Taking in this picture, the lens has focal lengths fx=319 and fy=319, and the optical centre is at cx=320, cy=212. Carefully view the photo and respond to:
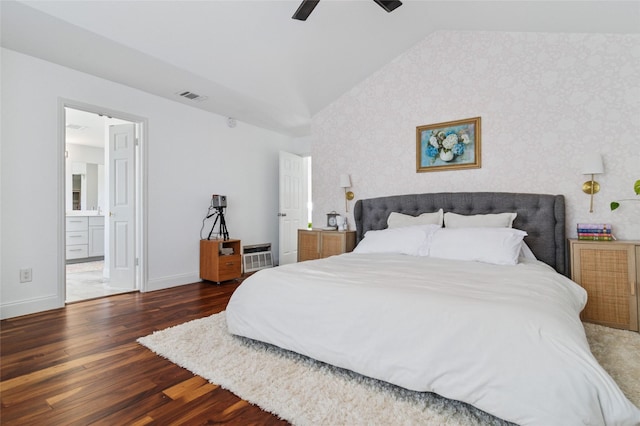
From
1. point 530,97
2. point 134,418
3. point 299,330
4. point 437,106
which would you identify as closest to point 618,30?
point 530,97

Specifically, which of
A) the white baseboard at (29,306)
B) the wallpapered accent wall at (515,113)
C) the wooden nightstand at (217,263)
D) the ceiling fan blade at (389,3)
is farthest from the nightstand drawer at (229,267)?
the ceiling fan blade at (389,3)

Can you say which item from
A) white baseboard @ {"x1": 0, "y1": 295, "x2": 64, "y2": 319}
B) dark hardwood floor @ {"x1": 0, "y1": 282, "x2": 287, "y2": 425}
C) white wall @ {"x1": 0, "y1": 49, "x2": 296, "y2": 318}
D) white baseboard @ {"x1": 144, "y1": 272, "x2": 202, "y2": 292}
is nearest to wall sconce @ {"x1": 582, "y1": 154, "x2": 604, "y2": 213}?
dark hardwood floor @ {"x1": 0, "y1": 282, "x2": 287, "y2": 425}

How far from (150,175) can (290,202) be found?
7.72 ft

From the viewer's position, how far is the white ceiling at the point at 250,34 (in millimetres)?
2553

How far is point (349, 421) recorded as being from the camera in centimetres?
141

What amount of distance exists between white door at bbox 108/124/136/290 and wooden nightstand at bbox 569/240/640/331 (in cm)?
471

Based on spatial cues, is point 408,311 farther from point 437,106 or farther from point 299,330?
point 437,106

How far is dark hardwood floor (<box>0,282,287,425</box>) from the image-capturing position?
1485 millimetres

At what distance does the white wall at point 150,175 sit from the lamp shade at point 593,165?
14.2 feet

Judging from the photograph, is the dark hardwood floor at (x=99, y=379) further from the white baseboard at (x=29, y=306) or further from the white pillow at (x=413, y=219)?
the white pillow at (x=413, y=219)

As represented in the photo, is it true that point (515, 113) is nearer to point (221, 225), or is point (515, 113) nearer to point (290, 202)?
point (290, 202)

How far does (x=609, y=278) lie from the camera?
8.51 feet

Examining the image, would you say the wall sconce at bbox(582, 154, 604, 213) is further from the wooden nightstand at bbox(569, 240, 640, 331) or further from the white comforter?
the white comforter

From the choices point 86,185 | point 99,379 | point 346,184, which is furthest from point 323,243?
point 86,185
